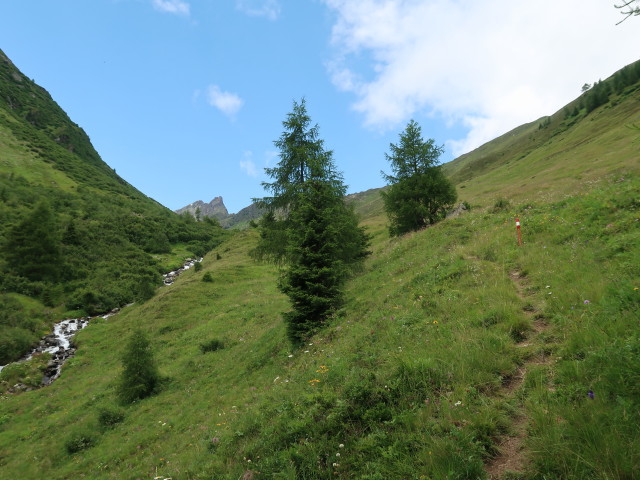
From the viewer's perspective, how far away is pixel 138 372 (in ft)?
68.1

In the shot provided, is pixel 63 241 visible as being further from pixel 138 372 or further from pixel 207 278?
pixel 138 372

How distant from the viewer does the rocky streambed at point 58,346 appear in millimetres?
32156

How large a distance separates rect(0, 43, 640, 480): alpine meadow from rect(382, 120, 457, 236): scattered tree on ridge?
24 centimetres

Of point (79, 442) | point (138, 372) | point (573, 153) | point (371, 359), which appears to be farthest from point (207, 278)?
point (573, 153)

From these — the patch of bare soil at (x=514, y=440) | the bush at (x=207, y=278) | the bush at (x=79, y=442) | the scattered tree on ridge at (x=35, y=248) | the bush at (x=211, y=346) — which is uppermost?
the scattered tree on ridge at (x=35, y=248)

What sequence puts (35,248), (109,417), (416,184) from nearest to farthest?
(109,417) → (416,184) → (35,248)

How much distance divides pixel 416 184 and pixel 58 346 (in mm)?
46210

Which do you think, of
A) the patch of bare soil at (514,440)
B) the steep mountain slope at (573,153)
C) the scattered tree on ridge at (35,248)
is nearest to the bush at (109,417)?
the patch of bare soil at (514,440)

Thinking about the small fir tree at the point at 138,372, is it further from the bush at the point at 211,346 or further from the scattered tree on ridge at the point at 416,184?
the scattered tree on ridge at the point at 416,184

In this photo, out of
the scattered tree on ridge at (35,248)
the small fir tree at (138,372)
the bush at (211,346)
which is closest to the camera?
the small fir tree at (138,372)

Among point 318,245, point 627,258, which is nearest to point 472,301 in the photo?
point 627,258

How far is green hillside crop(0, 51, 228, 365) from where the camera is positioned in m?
48.6

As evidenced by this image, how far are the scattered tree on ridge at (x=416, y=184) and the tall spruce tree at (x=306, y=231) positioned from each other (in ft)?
29.4

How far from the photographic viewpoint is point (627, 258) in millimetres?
8578
